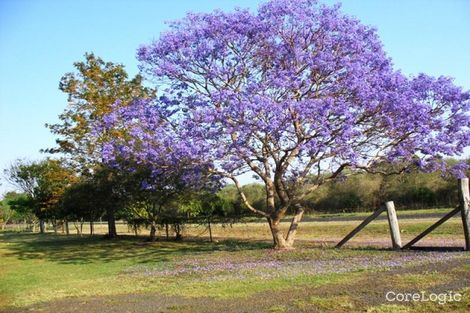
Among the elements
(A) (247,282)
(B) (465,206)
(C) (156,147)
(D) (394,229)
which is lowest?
(A) (247,282)

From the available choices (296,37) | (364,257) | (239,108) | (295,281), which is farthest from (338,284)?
(296,37)

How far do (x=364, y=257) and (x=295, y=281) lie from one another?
157 inches

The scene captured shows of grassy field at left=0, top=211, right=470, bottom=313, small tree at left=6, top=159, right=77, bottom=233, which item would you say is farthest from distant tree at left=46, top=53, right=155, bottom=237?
grassy field at left=0, top=211, right=470, bottom=313

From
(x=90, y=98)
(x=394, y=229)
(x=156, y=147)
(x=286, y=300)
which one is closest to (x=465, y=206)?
(x=394, y=229)

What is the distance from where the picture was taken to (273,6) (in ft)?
55.2

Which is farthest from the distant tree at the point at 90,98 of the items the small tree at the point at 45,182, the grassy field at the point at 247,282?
the grassy field at the point at 247,282

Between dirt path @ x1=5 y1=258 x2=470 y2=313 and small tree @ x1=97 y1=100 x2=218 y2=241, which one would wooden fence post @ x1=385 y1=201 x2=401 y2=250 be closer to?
dirt path @ x1=5 y1=258 x2=470 y2=313

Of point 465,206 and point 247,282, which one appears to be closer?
point 247,282

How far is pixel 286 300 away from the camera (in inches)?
352

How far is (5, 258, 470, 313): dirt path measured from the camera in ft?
27.5

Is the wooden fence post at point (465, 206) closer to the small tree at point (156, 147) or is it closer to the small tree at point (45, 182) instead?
the small tree at point (156, 147)

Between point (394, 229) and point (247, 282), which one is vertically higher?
point (394, 229)

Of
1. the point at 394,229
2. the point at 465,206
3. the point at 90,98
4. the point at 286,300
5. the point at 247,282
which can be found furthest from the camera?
the point at 90,98

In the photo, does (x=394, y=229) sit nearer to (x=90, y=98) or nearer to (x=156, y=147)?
(x=156, y=147)
